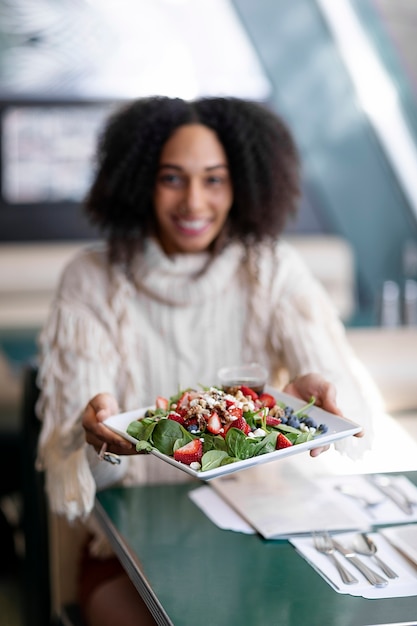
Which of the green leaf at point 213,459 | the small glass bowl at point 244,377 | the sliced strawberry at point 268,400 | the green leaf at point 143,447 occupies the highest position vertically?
the small glass bowl at point 244,377

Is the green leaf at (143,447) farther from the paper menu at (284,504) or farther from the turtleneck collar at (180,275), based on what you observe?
the turtleneck collar at (180,275)

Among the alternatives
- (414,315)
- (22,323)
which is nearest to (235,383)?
(414,315)

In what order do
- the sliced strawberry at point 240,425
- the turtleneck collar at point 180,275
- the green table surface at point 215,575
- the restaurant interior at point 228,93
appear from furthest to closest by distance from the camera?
the restaurant interior at point 228,93, the turtleneck collar at point 180,275, the sliced strawberry at point 240,425, the green table surface at point 215,575

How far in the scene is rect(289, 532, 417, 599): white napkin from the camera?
1390 millimetres

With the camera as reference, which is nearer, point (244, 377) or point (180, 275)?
point (244, 377)

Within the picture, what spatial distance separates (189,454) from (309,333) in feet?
A: 2.17

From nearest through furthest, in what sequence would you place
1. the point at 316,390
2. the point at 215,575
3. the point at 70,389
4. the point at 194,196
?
1. the point at 215,575
2. the point at 316,390
3. the point at 70,389
4. the point at 194,196

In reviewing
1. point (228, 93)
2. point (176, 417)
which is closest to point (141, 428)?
point (176, 417)

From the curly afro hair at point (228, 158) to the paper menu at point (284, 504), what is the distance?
Result: 1.76 feet

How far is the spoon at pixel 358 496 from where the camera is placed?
171 centimetres

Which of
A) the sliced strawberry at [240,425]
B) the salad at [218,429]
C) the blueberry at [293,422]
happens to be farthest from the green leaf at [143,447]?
the blueberry at [293,422]

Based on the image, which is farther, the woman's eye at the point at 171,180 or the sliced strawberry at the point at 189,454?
the woman's eye at the point at 171,180

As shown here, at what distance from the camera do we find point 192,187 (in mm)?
1999

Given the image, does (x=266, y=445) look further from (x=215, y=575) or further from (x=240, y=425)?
(x=215, y=575)
